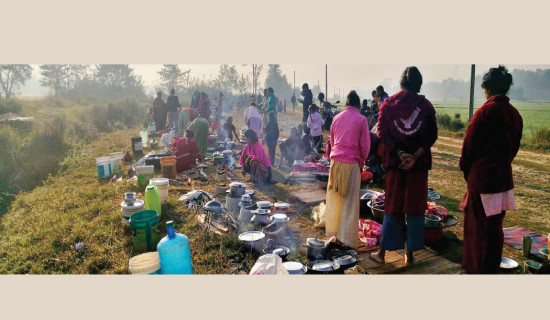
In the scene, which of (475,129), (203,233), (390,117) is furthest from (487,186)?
(203,233)

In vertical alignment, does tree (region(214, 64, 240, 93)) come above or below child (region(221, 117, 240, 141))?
above

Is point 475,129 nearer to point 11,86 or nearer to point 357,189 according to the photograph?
point 357,189

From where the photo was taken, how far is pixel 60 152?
38.1 feet

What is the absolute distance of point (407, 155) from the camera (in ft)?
11.6

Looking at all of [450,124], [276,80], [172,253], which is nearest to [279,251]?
[172,253]

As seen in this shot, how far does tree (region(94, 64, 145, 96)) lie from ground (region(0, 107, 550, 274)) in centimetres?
3361

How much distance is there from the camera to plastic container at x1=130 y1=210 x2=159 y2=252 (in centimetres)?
432

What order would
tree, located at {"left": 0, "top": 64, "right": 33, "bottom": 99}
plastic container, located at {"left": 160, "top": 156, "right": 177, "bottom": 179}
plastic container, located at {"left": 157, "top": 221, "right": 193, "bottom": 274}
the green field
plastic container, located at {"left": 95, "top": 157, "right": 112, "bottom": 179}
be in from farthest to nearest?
tree, located at {"left": 0, "top": 64, "right": 33, "bottom": 99} → the green field → plastic container, located at {"left": 95, "top": 157, "right": 112, "bottom": 179} → plastic container, located at {"left": 160, "top": 156, "right": 177, "bottom": 179} → plastic container, located at {"left": 157, "top": 221, "right": 193, "bottom": 274}

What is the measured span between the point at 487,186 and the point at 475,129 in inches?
21.9

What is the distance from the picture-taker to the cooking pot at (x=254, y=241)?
4.24m

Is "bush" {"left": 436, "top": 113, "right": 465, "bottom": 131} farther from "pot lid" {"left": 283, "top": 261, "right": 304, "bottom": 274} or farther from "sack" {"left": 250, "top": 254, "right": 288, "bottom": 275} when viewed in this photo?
"sack" {"left": 250, "top": 254, "right": 288, "bottom": 275}

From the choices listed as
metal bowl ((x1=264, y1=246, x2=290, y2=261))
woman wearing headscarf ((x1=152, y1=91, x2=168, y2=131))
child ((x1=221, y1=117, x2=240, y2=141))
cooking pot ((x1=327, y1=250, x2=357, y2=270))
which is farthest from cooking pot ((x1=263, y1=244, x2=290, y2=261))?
woman wearing headscarf ((x1=152, y1=91, x2=168, y2=131))

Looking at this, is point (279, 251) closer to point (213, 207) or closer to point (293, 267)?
point (293, 267)

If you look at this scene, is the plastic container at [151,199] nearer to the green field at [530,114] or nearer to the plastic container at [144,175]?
the plastic container at [144,175]
